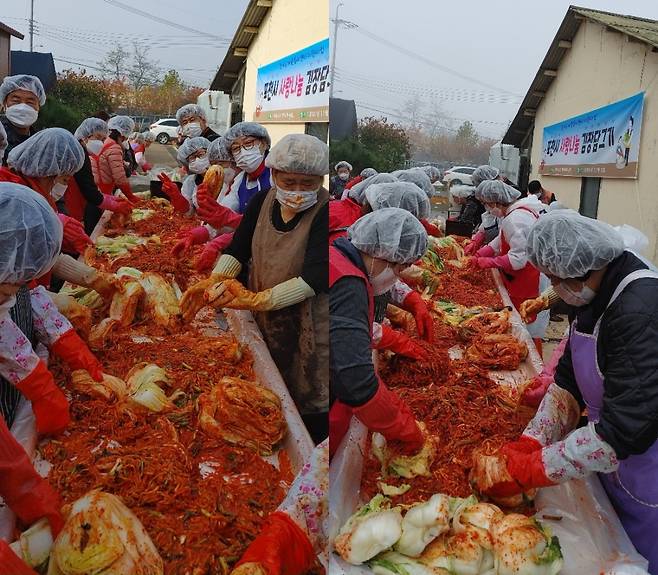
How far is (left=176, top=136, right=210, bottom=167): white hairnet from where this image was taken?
7.96 feet

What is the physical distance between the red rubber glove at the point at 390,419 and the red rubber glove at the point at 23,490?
73 cm

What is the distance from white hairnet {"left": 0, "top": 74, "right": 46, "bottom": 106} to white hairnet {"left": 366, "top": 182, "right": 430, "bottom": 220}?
1598mm

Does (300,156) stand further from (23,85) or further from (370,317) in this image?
(23,85)

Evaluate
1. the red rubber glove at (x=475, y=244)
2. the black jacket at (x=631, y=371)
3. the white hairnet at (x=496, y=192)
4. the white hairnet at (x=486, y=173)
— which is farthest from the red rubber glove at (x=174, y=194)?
the white hairnet at (x=486, y=173)

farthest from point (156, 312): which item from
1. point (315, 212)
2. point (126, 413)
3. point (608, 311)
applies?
point (608, 311)

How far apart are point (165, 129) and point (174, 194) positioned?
0.59m

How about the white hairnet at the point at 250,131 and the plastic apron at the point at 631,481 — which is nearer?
the white hairnet at the point at 250,131

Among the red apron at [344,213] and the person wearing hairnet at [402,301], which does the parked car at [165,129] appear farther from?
the person wearing hairnet at [402,301]

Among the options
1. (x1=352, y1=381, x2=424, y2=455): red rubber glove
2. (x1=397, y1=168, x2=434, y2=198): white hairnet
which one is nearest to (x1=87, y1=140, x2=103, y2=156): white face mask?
(x1=352, y1=381, x2=424, y2=455): red rubber glove

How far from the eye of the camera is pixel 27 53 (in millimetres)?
1349

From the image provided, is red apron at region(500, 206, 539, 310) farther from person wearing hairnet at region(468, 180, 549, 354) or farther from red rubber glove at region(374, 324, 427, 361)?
red rubber glove at region(374, 324, 427, 361)

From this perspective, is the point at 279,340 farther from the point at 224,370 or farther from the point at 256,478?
the point at 256,478

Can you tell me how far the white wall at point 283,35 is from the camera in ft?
3.47

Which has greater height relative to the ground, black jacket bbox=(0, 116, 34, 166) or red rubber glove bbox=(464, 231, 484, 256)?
black jacket bbox=(0, 116, 34, 166)
